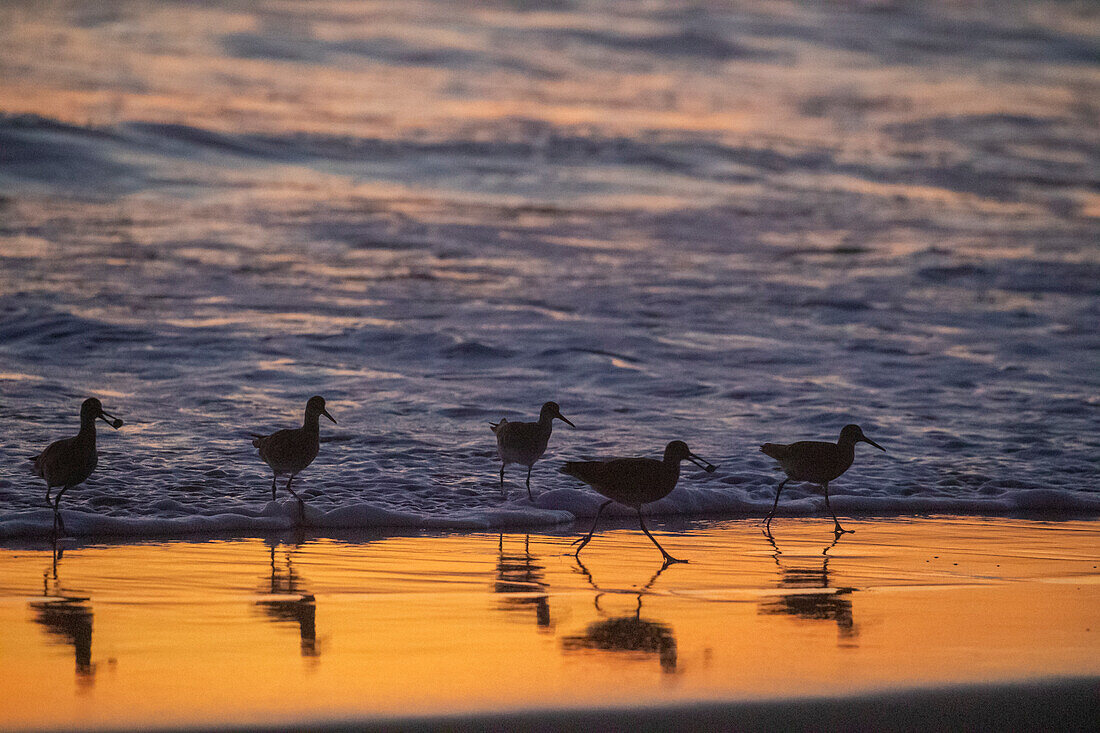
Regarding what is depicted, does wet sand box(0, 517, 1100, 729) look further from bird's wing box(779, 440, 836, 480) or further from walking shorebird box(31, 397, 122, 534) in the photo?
bird's wing box(779, 440, 836, 480)

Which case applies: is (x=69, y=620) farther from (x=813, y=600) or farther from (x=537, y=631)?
(x=813, y=600)

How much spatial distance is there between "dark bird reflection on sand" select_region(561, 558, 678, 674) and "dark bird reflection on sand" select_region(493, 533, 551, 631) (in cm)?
24

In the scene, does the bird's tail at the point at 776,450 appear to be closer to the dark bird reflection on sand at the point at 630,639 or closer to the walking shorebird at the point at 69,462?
the dark bird reflection on sand at the point at 630,639

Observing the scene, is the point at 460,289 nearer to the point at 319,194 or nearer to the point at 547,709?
the point at 319,194

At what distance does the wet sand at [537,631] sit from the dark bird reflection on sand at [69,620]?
0.02m

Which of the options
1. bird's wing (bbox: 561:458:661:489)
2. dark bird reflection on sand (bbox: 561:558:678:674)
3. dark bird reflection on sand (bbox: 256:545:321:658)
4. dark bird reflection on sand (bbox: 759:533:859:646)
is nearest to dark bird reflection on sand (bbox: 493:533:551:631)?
dark bird reflection on sand (bbox: 561:558:678:674)

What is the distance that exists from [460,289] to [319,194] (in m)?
Result: 7.08

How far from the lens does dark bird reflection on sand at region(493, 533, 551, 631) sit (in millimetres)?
6188

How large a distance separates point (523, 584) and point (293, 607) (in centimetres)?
129

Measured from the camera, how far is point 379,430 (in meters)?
11.8

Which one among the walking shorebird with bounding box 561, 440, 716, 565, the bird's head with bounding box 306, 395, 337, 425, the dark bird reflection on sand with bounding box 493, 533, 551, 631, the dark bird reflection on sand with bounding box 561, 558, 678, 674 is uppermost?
the bird's head with bounding box 306, 395, 337, 425

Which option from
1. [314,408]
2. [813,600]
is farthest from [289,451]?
[813,600]

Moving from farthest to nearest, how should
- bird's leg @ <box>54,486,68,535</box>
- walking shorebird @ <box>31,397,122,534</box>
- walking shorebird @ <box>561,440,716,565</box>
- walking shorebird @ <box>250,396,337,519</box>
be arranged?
walking shorebird @ <box>250,396,337,519</box>
walking shorebird @ <box>31,397,122,534</box>
bird's leg @ <box>54,486,68,535</box>
walking shorebird @ <box>561,440,716,565</box>

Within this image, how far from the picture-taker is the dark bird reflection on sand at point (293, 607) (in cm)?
549
